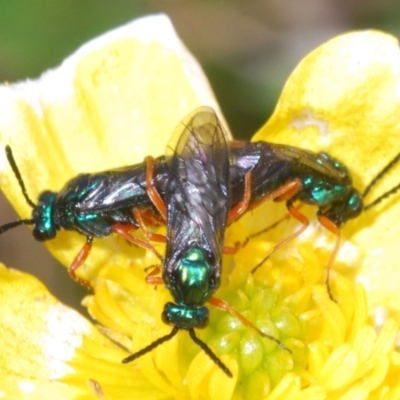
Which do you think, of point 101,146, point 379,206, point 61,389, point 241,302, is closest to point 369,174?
point 379,206

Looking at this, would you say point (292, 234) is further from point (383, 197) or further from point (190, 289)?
point (190, 289)

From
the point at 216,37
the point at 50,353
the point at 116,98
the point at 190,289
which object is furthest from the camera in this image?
the point at 216,37

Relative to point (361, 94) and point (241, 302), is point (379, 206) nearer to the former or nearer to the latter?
point (361, 94)

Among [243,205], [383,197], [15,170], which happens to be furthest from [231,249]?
[15,170]

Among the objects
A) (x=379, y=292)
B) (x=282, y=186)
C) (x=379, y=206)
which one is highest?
(x=282, y=186)

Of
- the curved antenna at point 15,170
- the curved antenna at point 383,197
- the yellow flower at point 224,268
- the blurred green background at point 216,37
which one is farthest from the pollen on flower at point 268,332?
the blurred green background at point 216,37

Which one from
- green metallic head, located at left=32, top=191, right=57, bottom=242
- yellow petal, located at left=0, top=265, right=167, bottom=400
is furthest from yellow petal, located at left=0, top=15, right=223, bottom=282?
yellow petal, located at left=0, top=265, right=167, bottom=400
